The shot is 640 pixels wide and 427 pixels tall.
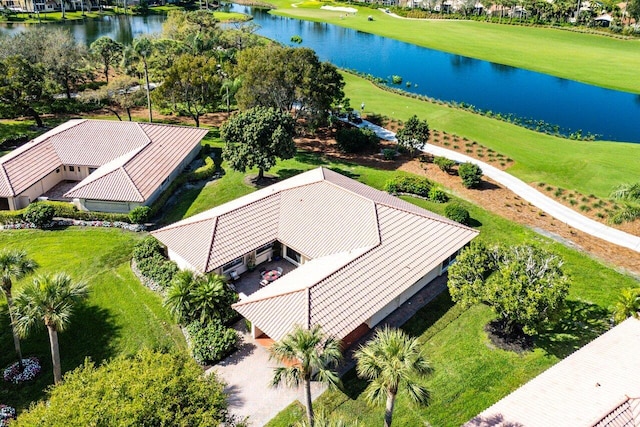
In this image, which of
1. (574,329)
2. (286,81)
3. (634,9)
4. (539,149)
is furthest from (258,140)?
(634,9)

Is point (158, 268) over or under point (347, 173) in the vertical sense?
under

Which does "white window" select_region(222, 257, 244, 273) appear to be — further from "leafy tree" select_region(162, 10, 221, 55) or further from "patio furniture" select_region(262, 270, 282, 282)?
"leafy tree" select_region(162, 10, 221, 55)

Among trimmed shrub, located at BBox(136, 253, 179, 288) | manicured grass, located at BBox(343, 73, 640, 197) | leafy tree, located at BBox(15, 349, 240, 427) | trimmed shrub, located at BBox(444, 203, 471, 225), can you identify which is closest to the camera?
leafy tree, located at BBox(15, 349, 240, 427)

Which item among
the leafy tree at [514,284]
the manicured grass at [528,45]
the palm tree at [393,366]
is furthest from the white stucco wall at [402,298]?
the manicured grass at [528,45]

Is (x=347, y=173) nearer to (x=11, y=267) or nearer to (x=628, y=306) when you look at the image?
(x=628, y=306)

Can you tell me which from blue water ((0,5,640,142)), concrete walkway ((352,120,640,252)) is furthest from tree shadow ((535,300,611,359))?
blue water ((0,5,640,142))

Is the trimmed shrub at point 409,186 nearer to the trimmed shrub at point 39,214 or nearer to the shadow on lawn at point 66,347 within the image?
the shadow on lawn at point 66,347

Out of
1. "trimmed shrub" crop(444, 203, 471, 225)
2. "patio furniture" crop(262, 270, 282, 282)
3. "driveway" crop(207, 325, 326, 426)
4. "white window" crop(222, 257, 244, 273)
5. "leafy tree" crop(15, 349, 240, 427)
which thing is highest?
"leafy tree" crop(15, 349, 240, 427)
